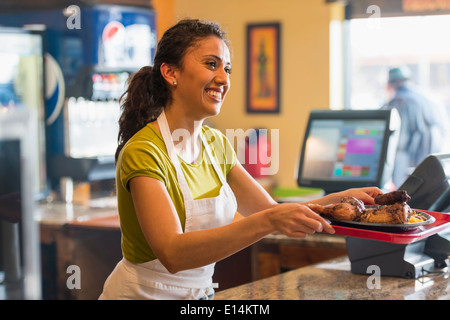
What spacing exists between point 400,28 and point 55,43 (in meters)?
3.23

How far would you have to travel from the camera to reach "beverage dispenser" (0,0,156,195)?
4.41m

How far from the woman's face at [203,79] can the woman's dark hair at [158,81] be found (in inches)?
1.1

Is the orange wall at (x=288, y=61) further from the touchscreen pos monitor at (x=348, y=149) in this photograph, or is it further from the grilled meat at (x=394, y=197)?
the grilled meat at (x=394, y=197)

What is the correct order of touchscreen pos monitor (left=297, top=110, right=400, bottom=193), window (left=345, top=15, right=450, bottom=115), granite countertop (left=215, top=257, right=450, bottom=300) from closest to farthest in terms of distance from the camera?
granite countertop (left=215, top=257, right=450, bottom=300), touchscreen pos monitor (left=297, top=110, right=400, bottom=193), window (left=345, top=15, right=450, bottom=115)

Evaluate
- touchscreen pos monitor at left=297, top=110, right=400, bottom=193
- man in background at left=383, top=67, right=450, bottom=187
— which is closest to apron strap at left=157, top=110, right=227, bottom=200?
touchscreen pos monitor at left=297, top=110, right=400, bottom=193

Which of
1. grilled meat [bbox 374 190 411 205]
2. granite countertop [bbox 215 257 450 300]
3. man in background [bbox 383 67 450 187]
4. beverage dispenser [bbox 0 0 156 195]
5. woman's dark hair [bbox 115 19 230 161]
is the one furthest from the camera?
man in background [bbox 383 67 450 187]

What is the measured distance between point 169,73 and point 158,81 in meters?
0.07

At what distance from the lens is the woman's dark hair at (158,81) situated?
6.32 ft

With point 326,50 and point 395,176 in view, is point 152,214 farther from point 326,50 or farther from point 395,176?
point 326,50

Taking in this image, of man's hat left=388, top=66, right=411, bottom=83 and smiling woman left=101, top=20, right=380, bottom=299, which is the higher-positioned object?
man's hat left=388, top=66, right=411, bottom=83

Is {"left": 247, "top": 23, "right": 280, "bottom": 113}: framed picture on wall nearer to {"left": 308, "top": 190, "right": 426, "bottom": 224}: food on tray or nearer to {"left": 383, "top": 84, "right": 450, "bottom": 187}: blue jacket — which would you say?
{"left": 383, "top": 84, "right": 450, "bottom": 187}: blue jacket

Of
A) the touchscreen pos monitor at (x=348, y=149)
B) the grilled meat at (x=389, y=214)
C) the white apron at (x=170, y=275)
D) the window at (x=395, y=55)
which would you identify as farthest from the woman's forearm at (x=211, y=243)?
the window at (x=395, y=55)

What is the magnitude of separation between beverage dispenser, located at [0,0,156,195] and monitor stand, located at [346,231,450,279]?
215 centimetres

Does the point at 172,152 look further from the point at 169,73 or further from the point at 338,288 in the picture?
the point at 338,288
